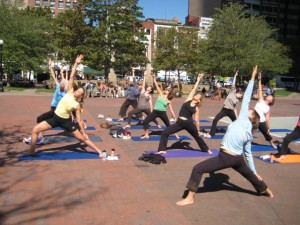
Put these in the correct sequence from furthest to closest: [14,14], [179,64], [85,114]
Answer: [179,64] → [14,14] → [85,114]

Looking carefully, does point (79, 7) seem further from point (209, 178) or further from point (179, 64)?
point (209, 178)

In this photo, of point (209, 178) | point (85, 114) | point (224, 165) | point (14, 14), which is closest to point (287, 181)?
point (209, 178)

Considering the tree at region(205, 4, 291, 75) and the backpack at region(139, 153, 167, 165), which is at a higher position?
the tree at region(205, 4, 291, 75)

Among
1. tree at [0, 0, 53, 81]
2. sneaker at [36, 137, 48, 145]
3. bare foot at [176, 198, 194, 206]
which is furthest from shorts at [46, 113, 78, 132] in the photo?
tree at [0, 0, 53, 81]

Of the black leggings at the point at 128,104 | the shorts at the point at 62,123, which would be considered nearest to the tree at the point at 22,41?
the black leggings at the point at 128,104

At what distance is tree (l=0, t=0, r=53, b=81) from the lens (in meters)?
35.0

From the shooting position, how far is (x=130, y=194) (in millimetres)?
6020

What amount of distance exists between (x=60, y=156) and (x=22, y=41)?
30.6 metres

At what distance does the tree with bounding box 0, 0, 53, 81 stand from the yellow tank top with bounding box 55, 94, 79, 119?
96.2ft

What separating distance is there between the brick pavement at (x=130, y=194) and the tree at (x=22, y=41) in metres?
28.5

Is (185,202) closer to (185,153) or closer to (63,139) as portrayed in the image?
(185,153)

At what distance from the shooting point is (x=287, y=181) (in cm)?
718

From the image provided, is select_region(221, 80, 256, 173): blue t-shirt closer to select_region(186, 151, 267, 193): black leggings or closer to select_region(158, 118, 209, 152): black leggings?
select_region(186, 151, 267, 193): black leggings

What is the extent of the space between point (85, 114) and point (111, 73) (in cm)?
2584
